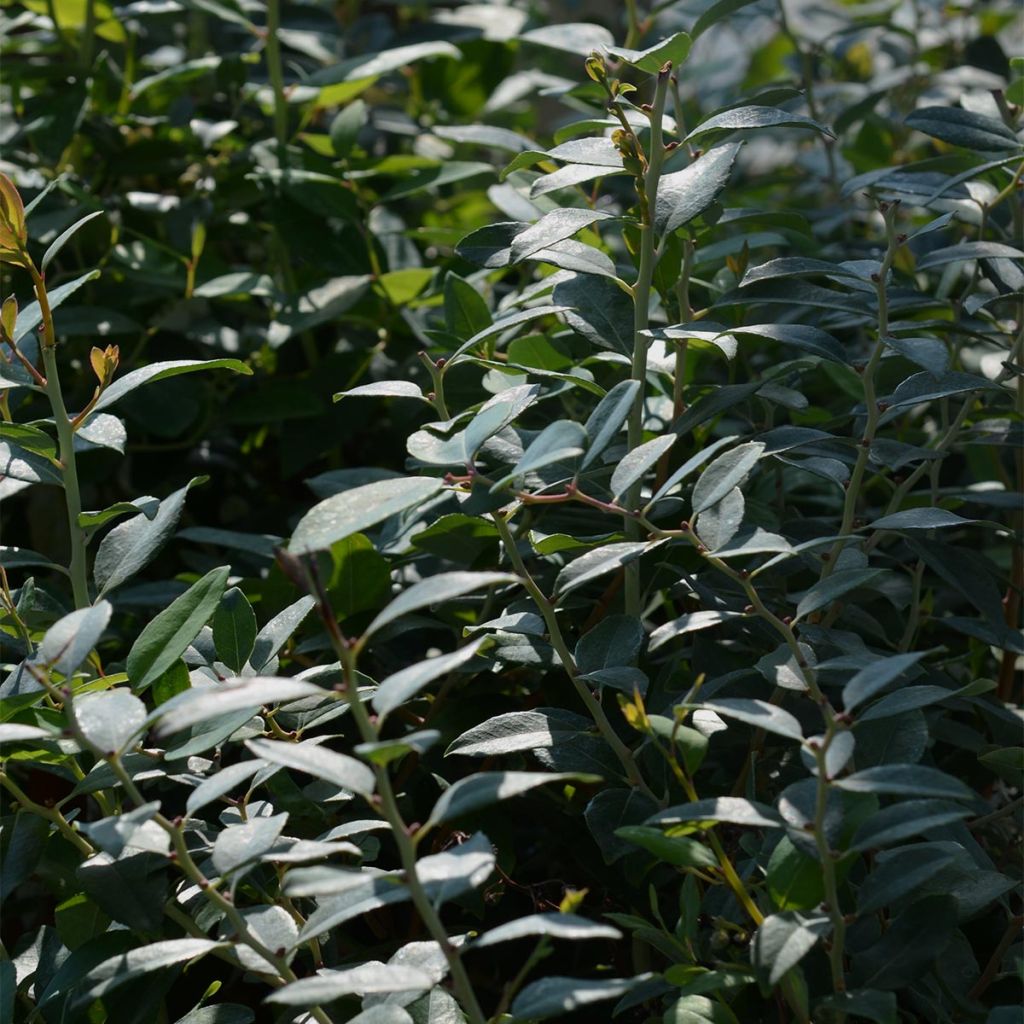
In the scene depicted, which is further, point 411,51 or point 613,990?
point 411,51

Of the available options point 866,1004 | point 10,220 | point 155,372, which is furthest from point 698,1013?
point 10,220

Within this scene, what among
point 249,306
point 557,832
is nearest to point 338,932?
point 557,832

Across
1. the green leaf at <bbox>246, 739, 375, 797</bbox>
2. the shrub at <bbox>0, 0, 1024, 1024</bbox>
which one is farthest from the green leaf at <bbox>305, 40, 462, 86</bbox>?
the green leaf at <bbox>246, 739, 375, 797</bbox>

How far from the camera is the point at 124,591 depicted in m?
0.86

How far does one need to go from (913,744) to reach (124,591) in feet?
1.72

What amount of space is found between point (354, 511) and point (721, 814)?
18 cm

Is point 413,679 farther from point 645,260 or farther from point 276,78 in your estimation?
point 276,78

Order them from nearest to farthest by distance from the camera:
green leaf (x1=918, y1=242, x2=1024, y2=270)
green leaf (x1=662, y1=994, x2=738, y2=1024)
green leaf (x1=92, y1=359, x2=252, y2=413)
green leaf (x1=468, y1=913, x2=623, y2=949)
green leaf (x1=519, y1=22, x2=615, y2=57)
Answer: green leaf (x1=468, y1=913, x2=623, y2=949)
green leaf (x1=662, y1=994, x2=738, y2=1024)
green leaf (x1=92, y1=359, x2=252, y2=413)
green leaf (x1=918, y1=242, x2=1024, y2=270)
green leaf (x1=519, y1=22, x2=615, y2=57)

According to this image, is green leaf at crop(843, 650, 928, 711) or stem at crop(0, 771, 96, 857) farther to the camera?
stem at crop(0, 771, 96, 857)

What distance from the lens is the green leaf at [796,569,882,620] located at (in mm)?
570

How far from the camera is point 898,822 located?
502 mm

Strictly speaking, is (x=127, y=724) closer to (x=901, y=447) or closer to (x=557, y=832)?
(x=557, y=832)

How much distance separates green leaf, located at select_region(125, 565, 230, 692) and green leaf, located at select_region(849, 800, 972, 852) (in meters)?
0.31

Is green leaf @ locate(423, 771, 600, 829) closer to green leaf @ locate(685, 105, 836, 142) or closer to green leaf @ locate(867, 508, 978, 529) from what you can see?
green leaf @ locate(867, 508, 978, 529)
